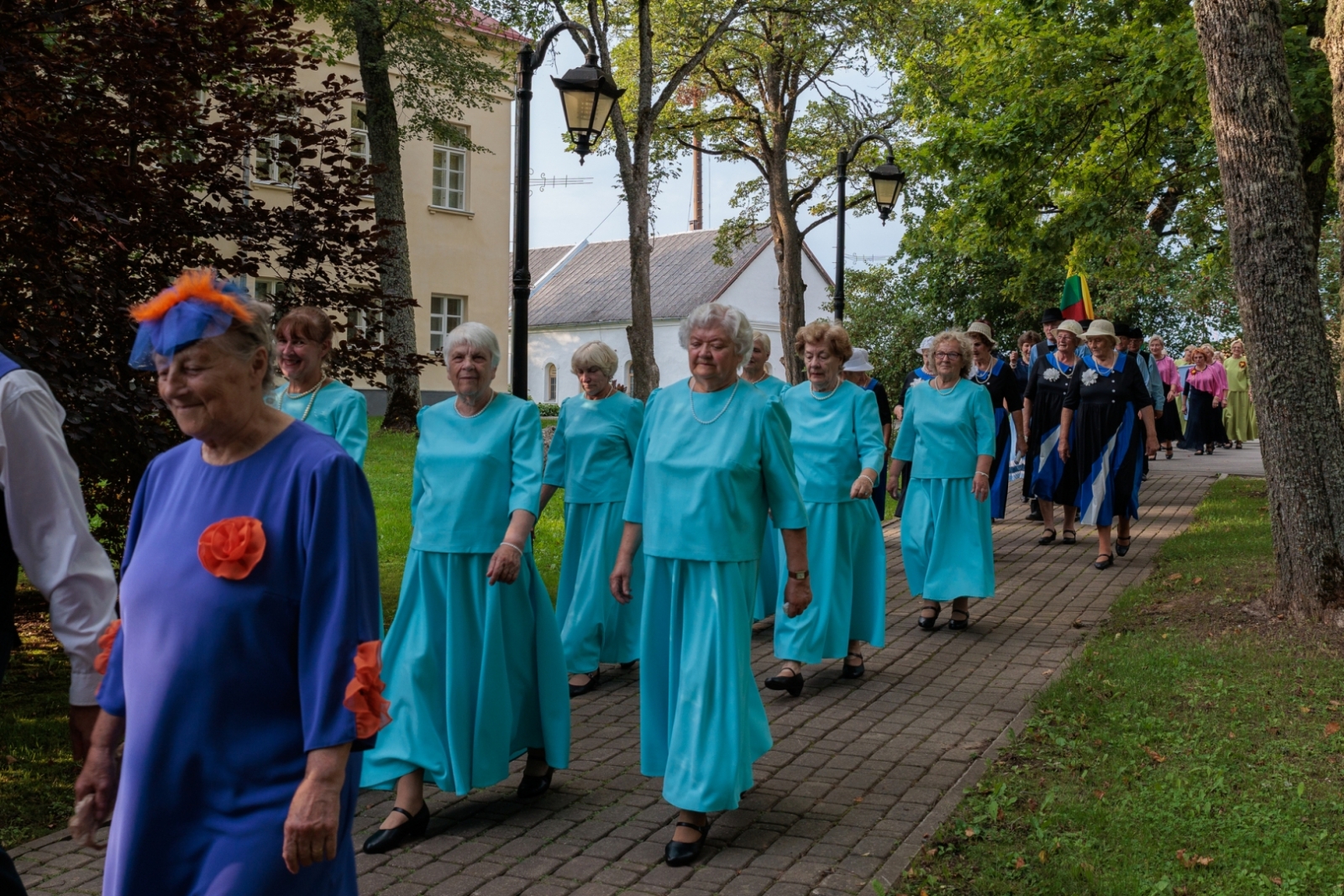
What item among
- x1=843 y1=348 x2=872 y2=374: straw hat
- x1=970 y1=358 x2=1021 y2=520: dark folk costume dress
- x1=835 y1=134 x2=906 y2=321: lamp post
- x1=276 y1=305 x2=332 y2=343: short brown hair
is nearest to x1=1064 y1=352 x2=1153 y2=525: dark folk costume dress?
x1=970 y1=358 x2=1021 y2=520: dark folk costume dress

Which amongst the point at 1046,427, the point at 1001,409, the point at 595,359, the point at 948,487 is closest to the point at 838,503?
the point at 595,359

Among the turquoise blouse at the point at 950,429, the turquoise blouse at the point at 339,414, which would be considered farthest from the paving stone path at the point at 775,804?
the turquoise blouse at the point at 339,414

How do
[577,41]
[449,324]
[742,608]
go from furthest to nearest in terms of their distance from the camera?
[449,324] < [577,41] < [742,608]

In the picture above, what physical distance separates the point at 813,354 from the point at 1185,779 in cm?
332

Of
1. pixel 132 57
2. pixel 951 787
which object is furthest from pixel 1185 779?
pixel 132 57

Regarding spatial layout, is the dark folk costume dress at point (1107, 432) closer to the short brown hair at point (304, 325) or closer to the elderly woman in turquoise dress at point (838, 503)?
the elderly woman in turquoise dress at point (838, 503)

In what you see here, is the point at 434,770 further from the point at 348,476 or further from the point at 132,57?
the point at 132,57

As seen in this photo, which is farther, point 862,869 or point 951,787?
point 951,787

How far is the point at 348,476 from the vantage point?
8.87 ft

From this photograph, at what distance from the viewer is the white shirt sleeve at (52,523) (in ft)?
9.34

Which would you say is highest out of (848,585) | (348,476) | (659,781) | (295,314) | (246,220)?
A: (246,220)

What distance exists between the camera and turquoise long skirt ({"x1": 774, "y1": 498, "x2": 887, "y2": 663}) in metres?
7.77

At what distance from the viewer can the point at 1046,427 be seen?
13781mm

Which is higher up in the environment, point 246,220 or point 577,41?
point 577,41
